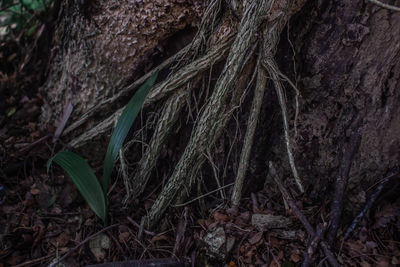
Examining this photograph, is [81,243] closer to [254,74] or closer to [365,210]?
[254,74]

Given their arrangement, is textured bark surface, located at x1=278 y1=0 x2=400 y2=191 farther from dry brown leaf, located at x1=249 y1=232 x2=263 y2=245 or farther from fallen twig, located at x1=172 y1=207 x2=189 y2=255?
fallen twig, located at x1=172 y1=207 x2=189 y2=255

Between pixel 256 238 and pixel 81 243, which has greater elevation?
pixel 81 243

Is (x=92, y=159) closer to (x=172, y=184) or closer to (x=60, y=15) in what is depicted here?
(x=172, y=184)

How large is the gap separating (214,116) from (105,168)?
1.86ft

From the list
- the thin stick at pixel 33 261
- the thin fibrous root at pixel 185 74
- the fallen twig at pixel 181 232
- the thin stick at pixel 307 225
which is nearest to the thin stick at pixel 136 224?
the fallen twig at pixel 181 232

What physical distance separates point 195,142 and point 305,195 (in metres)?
0.65

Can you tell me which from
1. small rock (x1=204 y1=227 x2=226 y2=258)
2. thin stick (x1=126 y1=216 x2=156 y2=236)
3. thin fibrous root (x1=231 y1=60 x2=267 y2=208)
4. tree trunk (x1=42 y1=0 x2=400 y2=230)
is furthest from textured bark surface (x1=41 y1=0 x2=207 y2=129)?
small rock (x1=204 y1=227 x2=226 y2=258)

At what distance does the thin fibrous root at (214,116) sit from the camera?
3.82 feet

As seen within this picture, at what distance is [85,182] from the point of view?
1.17 metres

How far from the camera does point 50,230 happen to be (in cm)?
137

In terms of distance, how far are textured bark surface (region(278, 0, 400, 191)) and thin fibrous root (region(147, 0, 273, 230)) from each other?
0.26 m

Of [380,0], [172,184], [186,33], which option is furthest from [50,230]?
[380,0]

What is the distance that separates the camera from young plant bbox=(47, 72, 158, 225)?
1168 millimetres

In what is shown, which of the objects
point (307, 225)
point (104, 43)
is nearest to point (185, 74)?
point (104, 43)
